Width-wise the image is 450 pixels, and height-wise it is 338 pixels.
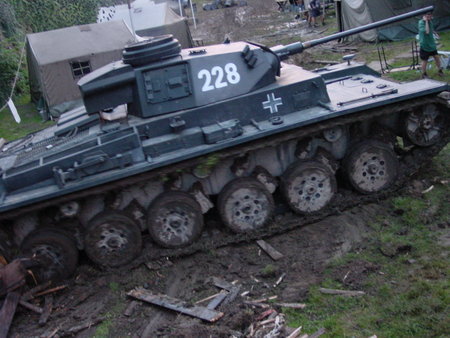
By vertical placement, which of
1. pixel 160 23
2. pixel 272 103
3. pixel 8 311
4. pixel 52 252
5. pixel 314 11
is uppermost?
pixel 160 23

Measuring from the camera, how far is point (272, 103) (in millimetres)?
7922

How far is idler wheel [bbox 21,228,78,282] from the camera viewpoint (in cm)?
727

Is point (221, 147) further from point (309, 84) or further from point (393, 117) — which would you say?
point (393, 117)

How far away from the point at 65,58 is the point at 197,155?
1162 cm

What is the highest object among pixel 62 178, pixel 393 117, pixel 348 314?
pixel 62 178

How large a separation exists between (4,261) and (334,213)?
5027mm

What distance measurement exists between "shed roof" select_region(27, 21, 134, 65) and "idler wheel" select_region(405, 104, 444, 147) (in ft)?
39.8

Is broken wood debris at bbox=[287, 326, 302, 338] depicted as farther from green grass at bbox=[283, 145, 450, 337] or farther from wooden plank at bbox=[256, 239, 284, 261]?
wooden plank at bbox=[256, 239, 284, 261]

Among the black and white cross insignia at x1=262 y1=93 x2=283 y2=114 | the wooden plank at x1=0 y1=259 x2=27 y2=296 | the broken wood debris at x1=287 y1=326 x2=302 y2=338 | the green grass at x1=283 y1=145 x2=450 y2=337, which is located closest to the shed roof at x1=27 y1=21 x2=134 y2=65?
the black and white cross insignia at x1=262 y1=93 x2=283 y2=114

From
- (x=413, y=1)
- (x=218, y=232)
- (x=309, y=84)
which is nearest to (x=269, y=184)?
(x=218, y=232)

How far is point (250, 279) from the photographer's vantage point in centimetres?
697

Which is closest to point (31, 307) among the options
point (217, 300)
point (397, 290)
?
point (217, 300)

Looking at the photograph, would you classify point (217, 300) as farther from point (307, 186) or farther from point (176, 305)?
point (307, 186)

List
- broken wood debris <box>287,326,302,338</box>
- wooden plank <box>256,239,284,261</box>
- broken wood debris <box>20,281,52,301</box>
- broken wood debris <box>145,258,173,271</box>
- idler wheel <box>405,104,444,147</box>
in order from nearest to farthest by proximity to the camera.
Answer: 1. broken wood debris <box>287,326,302,338</box>
2. broken wood debris <box>20,281,52,301</box>
3. wooden plank <box>256,239,284,261</box>
4. broken wood debris <box>145,258,173,271</box>
5. idler wheel <box>405,104,444,147</box>
